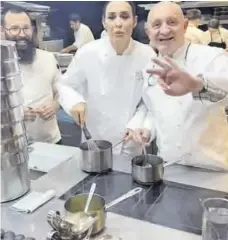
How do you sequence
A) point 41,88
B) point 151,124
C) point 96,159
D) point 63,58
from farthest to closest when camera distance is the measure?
1. point 63,58
2. point 41,88
3. point 151,124
4. point 96,159

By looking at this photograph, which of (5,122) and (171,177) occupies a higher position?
(5,122)

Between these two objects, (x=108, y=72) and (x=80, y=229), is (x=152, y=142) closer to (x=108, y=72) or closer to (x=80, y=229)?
(x=108, y=72)

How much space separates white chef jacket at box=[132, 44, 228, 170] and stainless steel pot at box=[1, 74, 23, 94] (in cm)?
61

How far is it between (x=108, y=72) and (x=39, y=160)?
60cm

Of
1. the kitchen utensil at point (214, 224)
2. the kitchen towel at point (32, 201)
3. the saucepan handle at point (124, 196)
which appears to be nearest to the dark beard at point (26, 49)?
the kitchen towel at point (32, 201)

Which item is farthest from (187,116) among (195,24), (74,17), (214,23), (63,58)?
(214,23)

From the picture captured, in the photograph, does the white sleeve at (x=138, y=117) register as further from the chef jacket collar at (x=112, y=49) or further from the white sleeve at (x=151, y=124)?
the chef jacket collar at (x=112, y=49)

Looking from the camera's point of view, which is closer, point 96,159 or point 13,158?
point 13,158

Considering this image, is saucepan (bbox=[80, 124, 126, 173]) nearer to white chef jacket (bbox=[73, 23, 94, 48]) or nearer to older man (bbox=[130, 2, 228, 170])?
older man (bbox=[130, 2, 228, 170])

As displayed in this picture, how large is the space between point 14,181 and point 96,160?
290mm

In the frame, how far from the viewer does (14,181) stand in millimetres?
958

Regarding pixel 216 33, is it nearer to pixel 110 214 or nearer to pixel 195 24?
pixel 195 24

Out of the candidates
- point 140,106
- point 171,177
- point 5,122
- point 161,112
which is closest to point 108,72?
point 140,106

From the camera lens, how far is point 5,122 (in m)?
0.88
